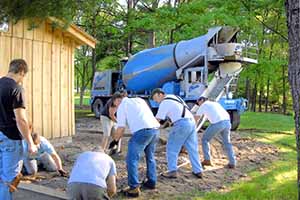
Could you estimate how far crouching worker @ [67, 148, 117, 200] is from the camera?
412 cm

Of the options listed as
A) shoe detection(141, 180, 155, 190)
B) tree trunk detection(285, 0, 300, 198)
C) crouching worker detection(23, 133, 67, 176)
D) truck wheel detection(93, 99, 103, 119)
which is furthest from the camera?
truck wheel detection(93, 99, 103, 119)

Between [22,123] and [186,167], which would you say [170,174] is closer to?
Answer: [186,167]

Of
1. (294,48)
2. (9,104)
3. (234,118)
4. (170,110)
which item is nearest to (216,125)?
(170,110)

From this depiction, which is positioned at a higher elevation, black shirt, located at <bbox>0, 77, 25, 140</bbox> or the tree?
the tree

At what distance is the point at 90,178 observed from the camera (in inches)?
163

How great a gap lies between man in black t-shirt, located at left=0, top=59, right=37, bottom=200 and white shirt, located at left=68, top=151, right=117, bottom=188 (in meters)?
0.91

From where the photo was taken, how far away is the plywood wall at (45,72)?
30.3 feet

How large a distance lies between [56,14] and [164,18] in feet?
40.0

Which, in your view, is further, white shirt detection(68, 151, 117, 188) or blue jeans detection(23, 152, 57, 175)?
blue jeans detection(23, 152, 57, 175)

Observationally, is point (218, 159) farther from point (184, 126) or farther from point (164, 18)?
point (164, 18)

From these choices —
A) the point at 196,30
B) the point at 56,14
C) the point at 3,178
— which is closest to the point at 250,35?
the point at 196,30

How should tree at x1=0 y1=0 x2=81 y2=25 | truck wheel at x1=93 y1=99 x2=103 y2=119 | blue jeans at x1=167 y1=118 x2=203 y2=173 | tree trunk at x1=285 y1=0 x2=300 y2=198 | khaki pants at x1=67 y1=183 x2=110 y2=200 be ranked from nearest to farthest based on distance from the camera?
tree trunk at x1=285 y1=0 x2=300 y2=198 → khaki pants at x1=67 y1=183 x2=110 y2=200 → blue jeans at x1=167 y1=118 x2=203 y2=173 → tree at x1=0 y1=0 x2=81 y2=25 → truck wheel at x1=93 y1=99 x2=103 y2=119

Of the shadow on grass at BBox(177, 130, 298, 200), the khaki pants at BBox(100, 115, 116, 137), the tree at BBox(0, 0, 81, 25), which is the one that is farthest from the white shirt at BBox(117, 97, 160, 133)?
the tree at BBox(0, 0, 81, 25)

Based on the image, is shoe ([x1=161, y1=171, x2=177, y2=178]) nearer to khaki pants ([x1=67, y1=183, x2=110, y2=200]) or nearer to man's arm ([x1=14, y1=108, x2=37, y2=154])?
man's arm ([x1=14, y1=108, x2=37, y2=154])
